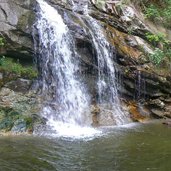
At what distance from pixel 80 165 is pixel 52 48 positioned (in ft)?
20.4

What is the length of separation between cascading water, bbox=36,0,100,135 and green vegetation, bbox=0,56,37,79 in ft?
1.37

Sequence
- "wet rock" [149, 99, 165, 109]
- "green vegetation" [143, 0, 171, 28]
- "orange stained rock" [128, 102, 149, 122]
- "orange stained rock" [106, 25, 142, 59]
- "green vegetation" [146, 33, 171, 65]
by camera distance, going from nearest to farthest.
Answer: "orange stained rock" [128, 102, 149, 122] → "wet rock" [149, 99, 165, 109] → "orange stained rock" [106, 25, 142, 59] → "green vegetation" [146, 33, 171, 65] → "green vegetation" [143, 0, 171, 28]

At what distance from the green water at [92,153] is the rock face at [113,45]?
2.18m

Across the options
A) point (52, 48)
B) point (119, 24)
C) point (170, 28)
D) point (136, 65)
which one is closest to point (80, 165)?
point (52, 48)

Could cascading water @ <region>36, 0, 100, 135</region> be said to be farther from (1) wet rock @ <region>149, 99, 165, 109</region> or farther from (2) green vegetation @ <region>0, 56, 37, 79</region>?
(1) wet rock @ <region>149, 99, 165, 109</region>

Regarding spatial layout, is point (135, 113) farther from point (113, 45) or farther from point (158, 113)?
point (113, 45)

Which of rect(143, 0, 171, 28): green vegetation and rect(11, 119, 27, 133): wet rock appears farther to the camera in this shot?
rect(143, 0, 171, 28): green vegetation

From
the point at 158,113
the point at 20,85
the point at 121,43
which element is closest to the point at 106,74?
the point at 121,43

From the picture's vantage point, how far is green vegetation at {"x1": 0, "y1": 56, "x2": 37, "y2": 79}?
13148 mm

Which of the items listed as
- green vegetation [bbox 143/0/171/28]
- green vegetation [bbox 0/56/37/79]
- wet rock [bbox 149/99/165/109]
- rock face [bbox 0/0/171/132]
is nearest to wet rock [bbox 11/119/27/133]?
rock face [bbox 0/0/171/132]

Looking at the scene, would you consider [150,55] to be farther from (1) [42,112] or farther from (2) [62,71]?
(1) [42,112]

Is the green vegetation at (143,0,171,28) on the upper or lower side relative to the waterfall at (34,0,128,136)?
upper

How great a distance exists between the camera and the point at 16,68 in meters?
13.2

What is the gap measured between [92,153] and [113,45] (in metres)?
6.50
